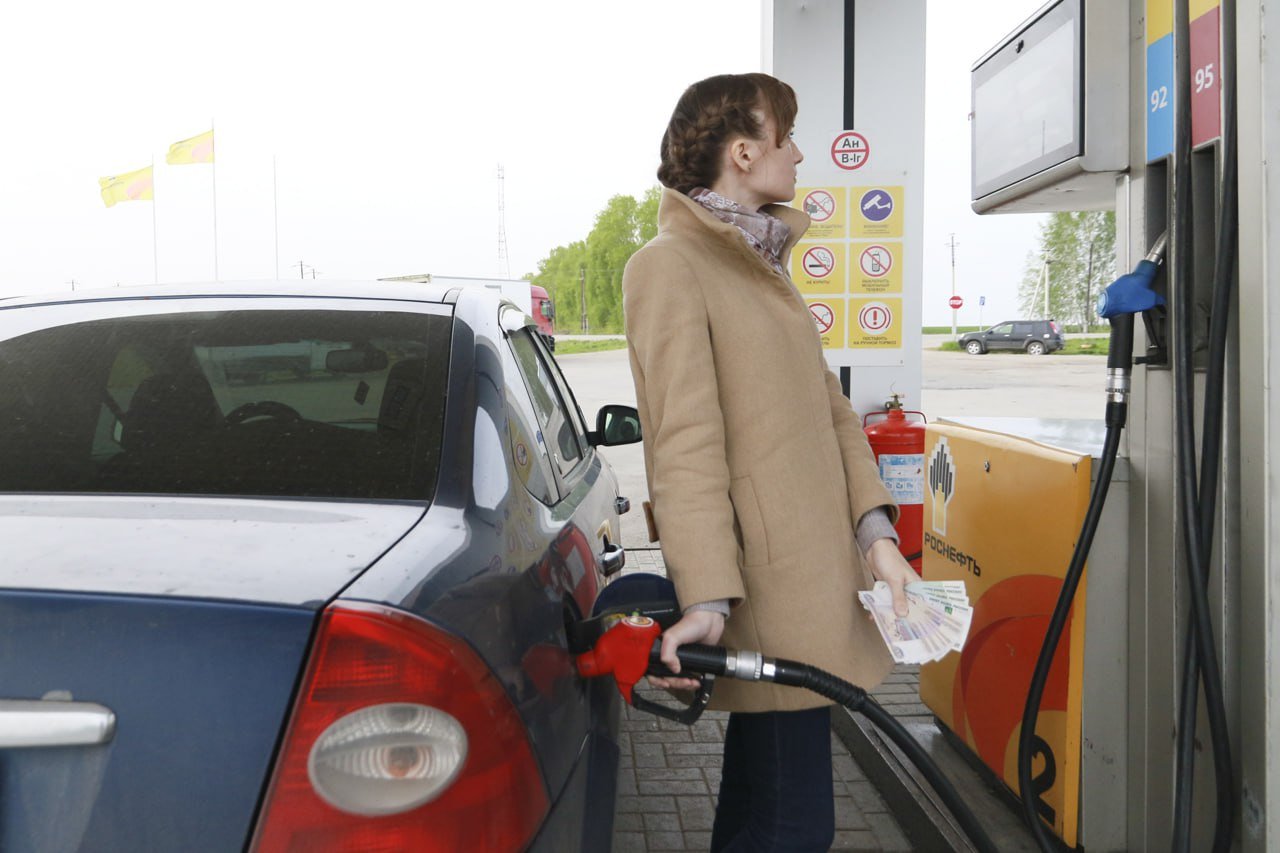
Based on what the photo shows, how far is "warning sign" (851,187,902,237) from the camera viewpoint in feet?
21.2

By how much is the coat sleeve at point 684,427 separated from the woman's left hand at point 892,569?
278 millimetres

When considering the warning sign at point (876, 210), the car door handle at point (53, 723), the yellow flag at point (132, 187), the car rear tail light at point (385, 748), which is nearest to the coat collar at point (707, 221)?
the car rear tail light at point (385, 748)

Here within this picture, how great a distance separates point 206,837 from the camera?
1116 mm

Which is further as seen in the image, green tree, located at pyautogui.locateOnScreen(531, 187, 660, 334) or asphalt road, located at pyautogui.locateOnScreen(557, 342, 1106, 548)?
green tree, located at pyautogui.locateOnScreen(531, 187, 660, 334)

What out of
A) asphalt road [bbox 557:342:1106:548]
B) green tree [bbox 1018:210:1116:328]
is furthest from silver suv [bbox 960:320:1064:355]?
asphalt road [bbox 557:342:1106:548]

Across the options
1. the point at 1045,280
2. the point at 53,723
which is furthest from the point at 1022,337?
the point at 53,723

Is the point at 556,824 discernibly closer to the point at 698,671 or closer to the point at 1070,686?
the point at 698,671

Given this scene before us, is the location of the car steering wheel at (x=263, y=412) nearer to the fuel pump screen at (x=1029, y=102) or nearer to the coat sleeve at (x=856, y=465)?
the coat sleeve at (x=856, y=465)

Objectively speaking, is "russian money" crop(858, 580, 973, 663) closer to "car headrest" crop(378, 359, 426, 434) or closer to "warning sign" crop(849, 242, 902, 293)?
"car headrest" crop(378, 359, 426, 434)

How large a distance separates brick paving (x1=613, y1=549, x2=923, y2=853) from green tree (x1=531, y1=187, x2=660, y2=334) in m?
75.3

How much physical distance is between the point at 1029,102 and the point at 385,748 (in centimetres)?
234

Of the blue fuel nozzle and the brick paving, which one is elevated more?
the blue fuel nozzle

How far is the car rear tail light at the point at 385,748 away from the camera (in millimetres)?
1137

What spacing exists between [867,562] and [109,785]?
1367mm
